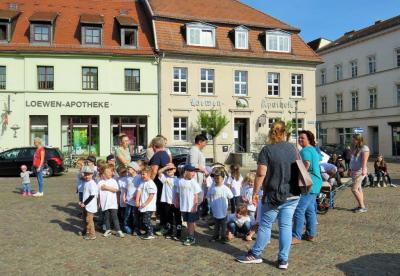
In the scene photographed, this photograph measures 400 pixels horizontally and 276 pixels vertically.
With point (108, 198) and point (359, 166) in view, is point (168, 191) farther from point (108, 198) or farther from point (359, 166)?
point (359, 166)

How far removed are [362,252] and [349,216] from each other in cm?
330

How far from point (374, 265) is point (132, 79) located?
82.4 ft

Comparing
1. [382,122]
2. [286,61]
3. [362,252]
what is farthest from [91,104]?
[382,122]

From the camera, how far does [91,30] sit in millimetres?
29641

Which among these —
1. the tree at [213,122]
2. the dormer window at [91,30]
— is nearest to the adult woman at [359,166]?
the tree at [213,122]

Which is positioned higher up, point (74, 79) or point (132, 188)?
point (74, 79)

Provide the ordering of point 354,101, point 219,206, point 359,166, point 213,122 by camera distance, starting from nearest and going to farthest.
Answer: point 219,206, point 359,166, point 213,122, point 354,101

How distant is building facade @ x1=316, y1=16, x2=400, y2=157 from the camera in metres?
41.5

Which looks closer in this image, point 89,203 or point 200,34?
point 89,203

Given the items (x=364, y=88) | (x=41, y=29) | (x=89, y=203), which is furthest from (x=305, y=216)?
(x=364, y=88)

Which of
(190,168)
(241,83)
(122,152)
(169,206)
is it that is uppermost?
(241,83)

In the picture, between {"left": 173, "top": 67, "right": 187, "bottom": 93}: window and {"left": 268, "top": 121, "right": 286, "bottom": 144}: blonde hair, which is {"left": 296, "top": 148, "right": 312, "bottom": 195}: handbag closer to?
{"left": 268, "top": 121, "right": 286, "bottom": 144}: blonde hair

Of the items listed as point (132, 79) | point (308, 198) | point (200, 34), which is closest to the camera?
point (308, 198)

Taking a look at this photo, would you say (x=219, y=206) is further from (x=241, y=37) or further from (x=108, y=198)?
(x=241, y=37)
